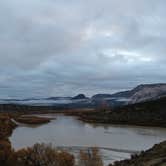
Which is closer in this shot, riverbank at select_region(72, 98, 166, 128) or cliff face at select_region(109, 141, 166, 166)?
cliff face at select_region(109, 141, 166, 166)

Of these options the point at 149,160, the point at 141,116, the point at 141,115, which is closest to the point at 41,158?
the point at 149,160

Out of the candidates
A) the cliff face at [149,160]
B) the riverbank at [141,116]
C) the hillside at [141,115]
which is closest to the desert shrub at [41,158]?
the cliff face at [149,160]

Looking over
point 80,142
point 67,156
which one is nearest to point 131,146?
point 80,142

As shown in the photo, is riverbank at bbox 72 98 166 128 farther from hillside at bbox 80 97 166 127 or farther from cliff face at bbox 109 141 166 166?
cliff face at bbox 109 141 166 166

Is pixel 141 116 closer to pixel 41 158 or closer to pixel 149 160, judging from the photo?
pixel 41 158

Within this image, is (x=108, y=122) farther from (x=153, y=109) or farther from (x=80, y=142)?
(x=80, y=142)

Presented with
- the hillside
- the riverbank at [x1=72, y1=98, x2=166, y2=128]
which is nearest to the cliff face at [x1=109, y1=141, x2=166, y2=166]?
the riverbank at [x1=72, y1=98, x2=166, y2=128]

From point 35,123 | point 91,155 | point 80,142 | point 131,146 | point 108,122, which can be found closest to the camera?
point 91,155

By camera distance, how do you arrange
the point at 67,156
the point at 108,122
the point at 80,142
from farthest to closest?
the point at 108,122 < the point at 80,142 < the point at 67,156

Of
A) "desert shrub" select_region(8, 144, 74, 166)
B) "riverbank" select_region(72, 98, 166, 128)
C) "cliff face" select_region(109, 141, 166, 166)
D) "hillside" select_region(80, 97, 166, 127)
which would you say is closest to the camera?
"cliff face" select_region(109, 141, 166, 166)

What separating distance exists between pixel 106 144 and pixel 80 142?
2.63 meters

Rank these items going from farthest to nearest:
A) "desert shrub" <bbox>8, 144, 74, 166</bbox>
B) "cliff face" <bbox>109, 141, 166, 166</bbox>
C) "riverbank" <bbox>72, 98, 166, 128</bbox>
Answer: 1. "riverbank" <bbox>72, 98, 166, 128</bbox>
2. "desert shrub" <bbox>8, 144, 74, 166</bbox>
3. "cliff face" <bbox>109, 141, 166, 166</bbox>

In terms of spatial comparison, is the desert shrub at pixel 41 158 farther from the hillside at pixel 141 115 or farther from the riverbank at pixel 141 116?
the hillside at pixel 141 115

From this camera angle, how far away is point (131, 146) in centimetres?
2911
